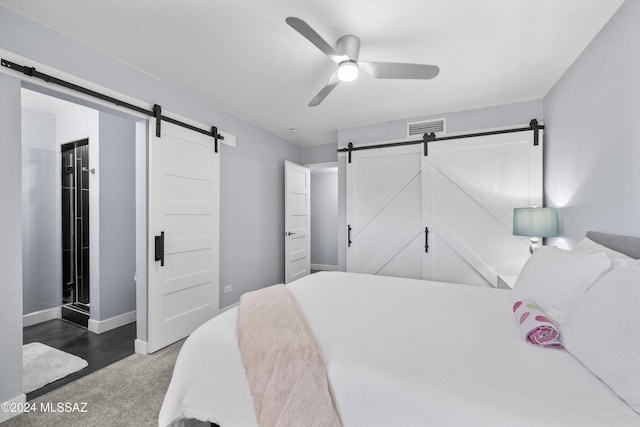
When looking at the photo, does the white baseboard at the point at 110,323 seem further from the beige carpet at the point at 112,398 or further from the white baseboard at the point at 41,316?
the beige carpet at the point at 112,398

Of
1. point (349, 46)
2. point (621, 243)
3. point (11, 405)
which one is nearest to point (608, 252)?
point (621, 243)

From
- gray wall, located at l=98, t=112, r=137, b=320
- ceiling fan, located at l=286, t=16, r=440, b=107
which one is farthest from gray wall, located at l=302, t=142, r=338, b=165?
ceiling fan, located at l=286, t=16, r=440, b=107

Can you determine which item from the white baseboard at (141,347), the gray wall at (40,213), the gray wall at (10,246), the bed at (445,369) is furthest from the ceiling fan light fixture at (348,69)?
the gray wall at (40,213)

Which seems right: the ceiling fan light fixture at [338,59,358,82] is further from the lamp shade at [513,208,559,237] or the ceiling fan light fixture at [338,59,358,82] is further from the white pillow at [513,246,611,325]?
the lamp shade at [513,208,559,237]

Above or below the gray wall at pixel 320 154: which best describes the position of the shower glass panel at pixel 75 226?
below

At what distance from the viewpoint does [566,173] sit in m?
2.53

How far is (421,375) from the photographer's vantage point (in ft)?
3.24

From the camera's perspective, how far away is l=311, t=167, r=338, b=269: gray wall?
619 cm

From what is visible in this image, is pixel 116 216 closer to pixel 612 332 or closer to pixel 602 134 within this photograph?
pixel 612 332

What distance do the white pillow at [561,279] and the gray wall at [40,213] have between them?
481cm

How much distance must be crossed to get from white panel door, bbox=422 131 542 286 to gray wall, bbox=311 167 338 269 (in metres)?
2.80

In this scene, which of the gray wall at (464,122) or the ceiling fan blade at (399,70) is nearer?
the ceiling fan blade at (399,70)

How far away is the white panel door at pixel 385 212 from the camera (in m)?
3.68

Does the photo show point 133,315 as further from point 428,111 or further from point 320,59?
point 428,111
